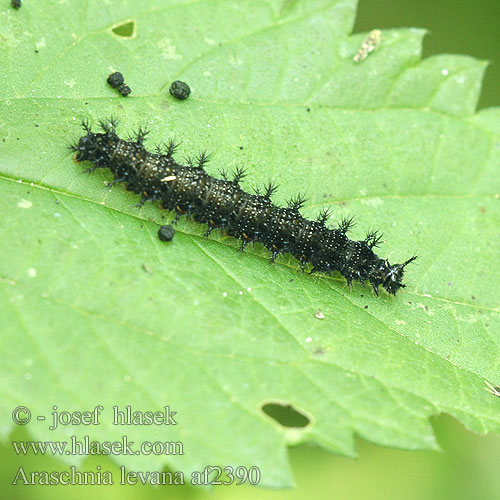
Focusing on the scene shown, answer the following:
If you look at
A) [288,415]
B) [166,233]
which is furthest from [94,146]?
[288,415]

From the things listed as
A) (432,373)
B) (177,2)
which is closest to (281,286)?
(432,373)

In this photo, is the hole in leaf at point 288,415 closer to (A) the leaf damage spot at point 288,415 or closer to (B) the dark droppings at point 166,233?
(A) the leaf damage spot at point 288,415

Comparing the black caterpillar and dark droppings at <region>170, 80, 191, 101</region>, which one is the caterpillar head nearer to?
the black caterpillar

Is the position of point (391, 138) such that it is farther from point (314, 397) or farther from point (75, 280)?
point (75, 280)

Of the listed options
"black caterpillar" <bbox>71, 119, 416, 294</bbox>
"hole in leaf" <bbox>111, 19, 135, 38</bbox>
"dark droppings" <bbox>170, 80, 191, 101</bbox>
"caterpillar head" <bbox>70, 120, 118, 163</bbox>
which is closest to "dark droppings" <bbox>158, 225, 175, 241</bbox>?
"black caterpillar" <bbox>71, 119, 416, 294</bbox>

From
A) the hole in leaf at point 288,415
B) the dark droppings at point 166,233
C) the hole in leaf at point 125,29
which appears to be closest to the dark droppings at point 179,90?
the hole in leaf at point 125,29
